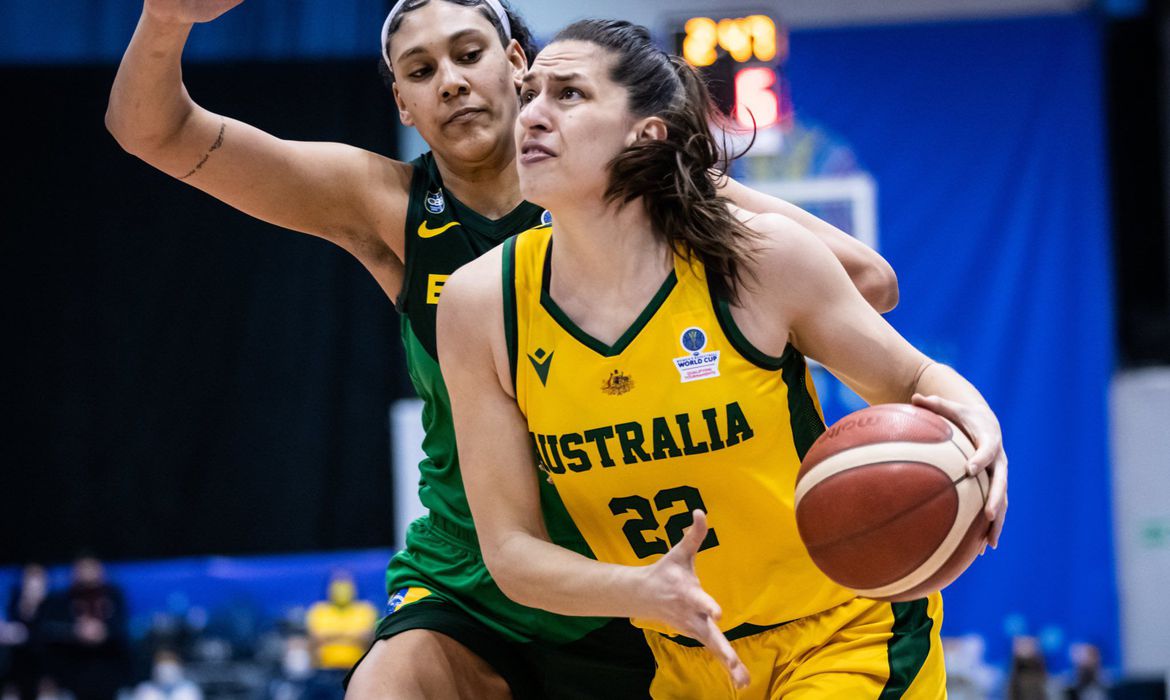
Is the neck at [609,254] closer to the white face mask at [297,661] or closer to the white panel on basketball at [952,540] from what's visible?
the white panel on basketball at [952,540]

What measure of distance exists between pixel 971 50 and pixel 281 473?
24.2 feet

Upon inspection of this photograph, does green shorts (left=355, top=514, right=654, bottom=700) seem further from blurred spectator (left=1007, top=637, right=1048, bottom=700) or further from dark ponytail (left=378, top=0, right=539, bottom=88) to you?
blurred spectator (left=1007, top=637, right=1048, bottom=700)

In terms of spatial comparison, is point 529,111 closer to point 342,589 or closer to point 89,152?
point 342,589

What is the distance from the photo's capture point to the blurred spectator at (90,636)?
1146 cm

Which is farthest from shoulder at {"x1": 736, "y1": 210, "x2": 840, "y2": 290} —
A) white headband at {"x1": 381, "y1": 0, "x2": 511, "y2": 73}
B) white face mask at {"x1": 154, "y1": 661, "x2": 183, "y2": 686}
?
white face mask at {"x1": 154, "y1": 661, "x2": 183, "y2": 686}

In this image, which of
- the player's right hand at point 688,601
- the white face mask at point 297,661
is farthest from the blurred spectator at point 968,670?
the player's right hand at point 688,601

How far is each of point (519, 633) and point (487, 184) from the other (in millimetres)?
1159

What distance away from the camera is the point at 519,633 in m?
3.62

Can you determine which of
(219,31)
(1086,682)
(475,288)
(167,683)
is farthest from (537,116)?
(219,31)

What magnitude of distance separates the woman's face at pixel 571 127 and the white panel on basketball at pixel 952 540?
96 cm

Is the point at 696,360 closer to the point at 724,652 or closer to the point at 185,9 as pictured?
the point at 724,652

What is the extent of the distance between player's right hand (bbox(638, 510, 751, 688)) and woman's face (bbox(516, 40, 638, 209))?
0.76 metres

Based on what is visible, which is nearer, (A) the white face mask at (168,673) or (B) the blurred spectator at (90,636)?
(A) the white face mask at (168,673)

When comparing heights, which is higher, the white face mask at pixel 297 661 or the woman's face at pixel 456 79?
the woman's face at pixel 456 79
